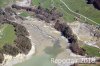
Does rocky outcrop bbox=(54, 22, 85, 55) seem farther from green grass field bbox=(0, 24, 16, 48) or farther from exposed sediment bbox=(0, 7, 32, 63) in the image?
green grass field bbox=(0, 24, 16, 48)

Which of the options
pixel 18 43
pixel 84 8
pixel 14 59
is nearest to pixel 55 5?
pixel 84 8

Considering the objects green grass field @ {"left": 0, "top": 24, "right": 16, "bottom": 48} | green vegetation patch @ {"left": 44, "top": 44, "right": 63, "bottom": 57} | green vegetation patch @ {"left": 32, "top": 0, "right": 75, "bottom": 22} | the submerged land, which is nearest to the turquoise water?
the submerged land

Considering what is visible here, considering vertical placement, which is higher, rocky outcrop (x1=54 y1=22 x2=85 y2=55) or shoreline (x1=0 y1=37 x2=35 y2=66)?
rocky outcrop (x1=54 y1=22 x2=85 y2=55)

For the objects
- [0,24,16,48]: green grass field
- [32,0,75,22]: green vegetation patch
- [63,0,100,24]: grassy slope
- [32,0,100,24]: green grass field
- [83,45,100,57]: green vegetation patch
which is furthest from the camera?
[32,0,75,22]: green vegetation patch

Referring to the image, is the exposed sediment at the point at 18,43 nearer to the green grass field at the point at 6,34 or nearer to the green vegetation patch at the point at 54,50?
the green grass field at the point at 6,34

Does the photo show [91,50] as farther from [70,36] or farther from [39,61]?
[39,61]

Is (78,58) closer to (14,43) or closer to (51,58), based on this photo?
(51,58)

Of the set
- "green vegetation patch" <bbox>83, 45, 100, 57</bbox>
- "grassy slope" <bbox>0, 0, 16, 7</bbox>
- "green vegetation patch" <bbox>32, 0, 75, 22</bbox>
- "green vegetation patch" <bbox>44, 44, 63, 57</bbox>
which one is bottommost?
"grassy slope" <bbox>0, 0, 16, 7</bbox>

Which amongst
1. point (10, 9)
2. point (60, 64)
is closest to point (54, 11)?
point (10, 9)
